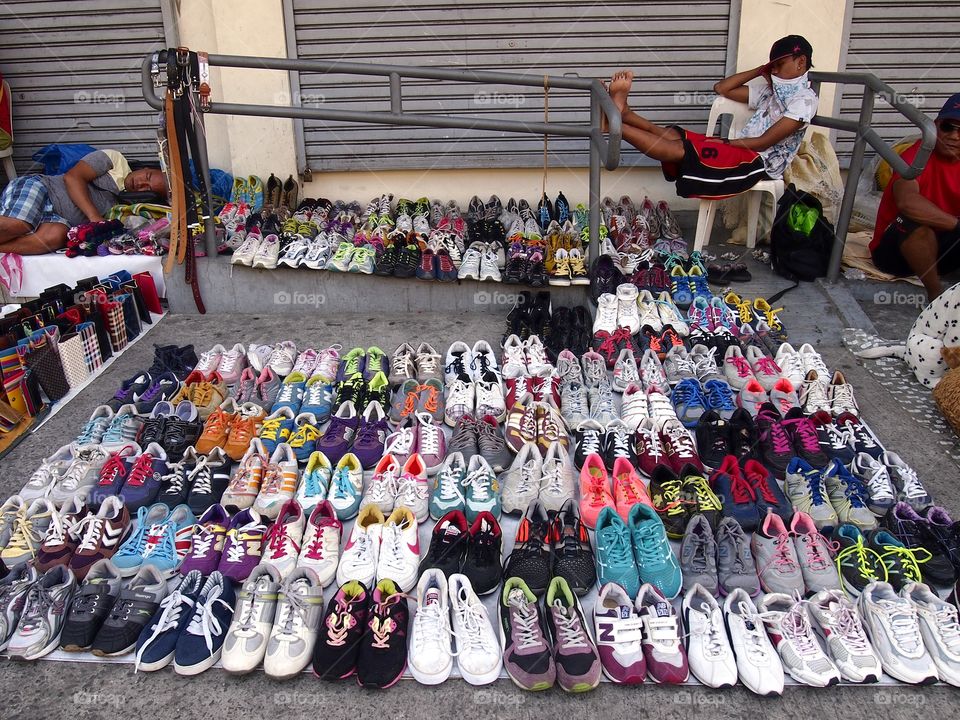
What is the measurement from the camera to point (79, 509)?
2869 mm

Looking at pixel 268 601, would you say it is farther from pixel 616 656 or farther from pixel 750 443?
pixel 750 443

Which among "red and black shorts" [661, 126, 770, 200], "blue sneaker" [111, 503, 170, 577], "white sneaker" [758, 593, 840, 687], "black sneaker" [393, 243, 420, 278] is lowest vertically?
"white sneaker" [758, 593, 840, 687]

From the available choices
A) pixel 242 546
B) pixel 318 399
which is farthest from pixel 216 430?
pixel 242 546

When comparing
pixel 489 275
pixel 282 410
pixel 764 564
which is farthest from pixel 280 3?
pixel 764 564

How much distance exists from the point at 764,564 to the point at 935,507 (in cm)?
72

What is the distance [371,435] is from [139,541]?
968mm

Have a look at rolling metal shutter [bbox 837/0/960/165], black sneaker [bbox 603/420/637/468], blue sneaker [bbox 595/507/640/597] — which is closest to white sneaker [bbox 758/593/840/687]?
blue sneaker [bbox 595/507/640/597]

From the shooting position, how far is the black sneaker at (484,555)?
255cm

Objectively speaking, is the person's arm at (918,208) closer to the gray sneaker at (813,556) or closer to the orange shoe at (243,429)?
the gray sneaker at (813,556)

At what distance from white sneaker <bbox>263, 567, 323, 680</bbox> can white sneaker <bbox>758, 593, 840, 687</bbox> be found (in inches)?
54.8

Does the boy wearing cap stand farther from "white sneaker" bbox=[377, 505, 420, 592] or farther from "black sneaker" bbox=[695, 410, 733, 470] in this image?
"white sneaker" bbox=[377, 505, 420, 592]

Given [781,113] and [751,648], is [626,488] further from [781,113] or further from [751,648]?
[781,113]

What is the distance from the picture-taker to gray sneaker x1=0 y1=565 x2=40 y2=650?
2.44m

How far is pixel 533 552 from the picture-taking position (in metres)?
2.62
